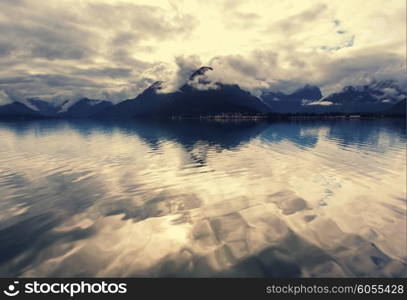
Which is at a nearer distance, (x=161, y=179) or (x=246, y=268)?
(x=246, y=268)

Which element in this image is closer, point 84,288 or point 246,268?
point 84,288

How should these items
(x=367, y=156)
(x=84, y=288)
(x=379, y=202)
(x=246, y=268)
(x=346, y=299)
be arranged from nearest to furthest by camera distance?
(x=346, y=299), (x=84, y=288), (x=246, y=268), (x=379, y=202), (x=367, y=156)

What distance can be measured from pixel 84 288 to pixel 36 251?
665cm

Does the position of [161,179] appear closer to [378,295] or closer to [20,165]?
[378,295]

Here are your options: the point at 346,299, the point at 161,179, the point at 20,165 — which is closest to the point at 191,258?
the point at 346,299

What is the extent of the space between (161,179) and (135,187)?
5156mm

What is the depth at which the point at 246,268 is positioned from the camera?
50.0 ft

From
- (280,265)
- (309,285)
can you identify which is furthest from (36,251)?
(309,285)

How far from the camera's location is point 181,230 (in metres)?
20.1

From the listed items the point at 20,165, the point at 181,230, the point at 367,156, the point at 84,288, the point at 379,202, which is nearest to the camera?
the point at 84,288

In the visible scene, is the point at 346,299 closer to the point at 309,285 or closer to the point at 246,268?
the point at 309,285

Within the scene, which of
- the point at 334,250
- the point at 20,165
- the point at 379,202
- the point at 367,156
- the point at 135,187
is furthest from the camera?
the point at 367,156

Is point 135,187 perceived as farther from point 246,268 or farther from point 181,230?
point 246,268

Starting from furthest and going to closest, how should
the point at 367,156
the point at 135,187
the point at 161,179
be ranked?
the point at 367,156, the point at 161,179, the point at 135,187
